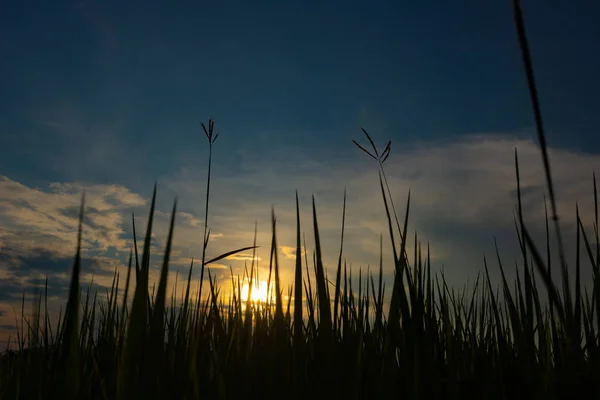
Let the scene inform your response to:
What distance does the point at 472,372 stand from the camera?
77.3 inches

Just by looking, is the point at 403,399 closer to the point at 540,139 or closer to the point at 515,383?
the point at 515,383

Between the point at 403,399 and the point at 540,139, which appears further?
the point at 403,399

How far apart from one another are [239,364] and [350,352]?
1.21ft

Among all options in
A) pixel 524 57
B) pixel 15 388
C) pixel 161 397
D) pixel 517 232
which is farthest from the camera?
pixel 15 388

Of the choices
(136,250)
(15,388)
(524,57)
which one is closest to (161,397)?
(136,250)

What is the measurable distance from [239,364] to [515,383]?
3.01 ft

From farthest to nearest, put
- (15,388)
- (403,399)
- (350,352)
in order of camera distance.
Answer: (15,388)
(350,352)
(403,399)

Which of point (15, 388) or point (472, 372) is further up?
point (472, 372)

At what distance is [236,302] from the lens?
284 cm

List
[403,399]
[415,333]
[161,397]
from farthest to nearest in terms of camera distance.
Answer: [403,399], [161,397], [415,333]

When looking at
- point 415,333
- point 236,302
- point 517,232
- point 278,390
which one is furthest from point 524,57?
point 236,302

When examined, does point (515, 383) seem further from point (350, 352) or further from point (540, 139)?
point (540, 139)

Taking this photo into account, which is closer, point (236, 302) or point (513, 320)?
point (513, 320)

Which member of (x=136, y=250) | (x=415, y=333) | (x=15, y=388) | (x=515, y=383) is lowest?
(x=15, y=388)
